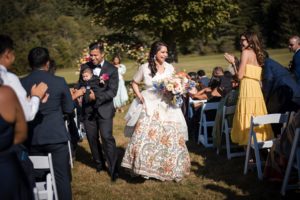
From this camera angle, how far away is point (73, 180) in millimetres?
7500

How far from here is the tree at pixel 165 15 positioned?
21672mm

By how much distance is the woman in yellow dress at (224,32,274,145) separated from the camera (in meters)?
7.15

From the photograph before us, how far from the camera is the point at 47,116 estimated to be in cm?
498

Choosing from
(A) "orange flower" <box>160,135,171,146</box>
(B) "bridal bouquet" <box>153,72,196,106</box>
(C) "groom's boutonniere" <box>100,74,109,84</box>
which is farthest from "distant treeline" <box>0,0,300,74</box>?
(A) "orange flower" <box>160,135,171,146</box>

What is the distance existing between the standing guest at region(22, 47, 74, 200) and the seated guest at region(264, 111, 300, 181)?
2977 millimetres

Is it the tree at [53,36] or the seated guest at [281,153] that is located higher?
the seated guest at [281,153]

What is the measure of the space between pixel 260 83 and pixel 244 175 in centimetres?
166

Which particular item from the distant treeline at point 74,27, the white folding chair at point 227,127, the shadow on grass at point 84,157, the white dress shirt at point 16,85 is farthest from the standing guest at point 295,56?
the distant treeline at point 74,27

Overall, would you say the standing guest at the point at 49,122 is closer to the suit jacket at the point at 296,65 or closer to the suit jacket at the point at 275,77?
the suit jacket at the point at 275,77

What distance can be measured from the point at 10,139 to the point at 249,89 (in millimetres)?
4930

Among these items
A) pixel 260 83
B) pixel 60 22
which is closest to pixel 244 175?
pixel 260 83

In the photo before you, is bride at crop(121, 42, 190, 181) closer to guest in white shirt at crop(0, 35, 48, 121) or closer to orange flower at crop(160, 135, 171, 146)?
orange flower at crop(160, 135, 171, 146)

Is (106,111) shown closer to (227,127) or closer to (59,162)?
(59,162)

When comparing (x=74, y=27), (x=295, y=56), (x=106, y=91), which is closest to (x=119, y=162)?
(x=106, y=91)
